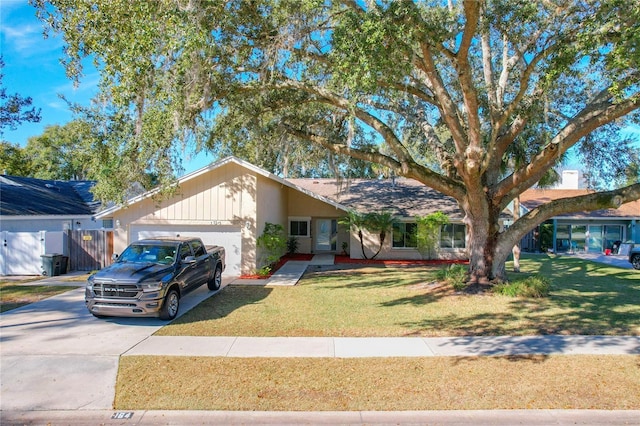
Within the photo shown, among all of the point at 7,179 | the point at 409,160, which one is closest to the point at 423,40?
the point at 409,160

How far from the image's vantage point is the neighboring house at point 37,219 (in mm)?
15984

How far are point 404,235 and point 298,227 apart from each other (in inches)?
243

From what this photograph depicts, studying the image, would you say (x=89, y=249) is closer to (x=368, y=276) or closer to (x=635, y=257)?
(x=368, y=276)

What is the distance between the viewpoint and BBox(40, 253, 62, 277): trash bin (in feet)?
51.7

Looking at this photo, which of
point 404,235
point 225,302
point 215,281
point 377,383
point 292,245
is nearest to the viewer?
point 377,383

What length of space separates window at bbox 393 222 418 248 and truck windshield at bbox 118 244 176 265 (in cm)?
1423

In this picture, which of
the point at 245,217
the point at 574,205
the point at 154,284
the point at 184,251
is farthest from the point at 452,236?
the point at 154,284

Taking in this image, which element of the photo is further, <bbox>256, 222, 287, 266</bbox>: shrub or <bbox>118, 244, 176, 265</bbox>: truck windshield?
<bbox>256, 222, 287, 266</bbox>: shrub

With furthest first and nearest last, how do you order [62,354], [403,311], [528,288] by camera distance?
[528,288] → [403,311] → [62,354]

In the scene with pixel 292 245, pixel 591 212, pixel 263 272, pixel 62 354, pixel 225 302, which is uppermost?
pixel 591 212

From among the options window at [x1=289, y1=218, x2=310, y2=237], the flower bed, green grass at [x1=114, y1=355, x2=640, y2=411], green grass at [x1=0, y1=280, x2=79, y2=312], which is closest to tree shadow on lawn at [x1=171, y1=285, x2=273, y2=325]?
the flower bed

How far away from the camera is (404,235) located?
899 inches

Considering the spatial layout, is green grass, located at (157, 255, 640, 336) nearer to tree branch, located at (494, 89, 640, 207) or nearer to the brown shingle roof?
tree branch, located at (494, 89, 640, 207)

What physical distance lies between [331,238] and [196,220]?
33.4 ft
